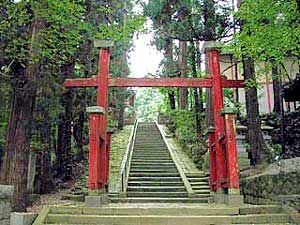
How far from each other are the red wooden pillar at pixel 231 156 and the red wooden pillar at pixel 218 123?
0.48 m

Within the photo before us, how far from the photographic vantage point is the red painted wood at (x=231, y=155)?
7.93 metres

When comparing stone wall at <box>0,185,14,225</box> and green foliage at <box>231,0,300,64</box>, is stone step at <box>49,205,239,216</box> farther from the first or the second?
green foliage at <box>231,0,300,64</box>

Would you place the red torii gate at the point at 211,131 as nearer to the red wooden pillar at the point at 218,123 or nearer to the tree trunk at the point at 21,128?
the red wooden pillar at the point at 218,123

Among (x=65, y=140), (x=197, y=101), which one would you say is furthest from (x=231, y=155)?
(x=197, y=101)


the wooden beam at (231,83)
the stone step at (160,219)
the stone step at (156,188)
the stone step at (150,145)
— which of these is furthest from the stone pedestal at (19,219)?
the stone step at (150,145)

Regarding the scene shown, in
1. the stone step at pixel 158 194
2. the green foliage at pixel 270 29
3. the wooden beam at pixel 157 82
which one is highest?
the green foliage at pixel 270 29

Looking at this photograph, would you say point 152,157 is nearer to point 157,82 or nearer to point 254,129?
point 254,129

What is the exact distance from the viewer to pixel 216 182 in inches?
365

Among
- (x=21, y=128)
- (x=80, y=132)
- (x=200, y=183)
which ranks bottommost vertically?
(x=200, y=183)

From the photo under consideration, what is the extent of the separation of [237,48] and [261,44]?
870 mm

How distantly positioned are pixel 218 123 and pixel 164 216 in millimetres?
3106

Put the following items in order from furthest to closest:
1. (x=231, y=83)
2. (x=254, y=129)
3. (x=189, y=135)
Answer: (x=189, y=135), (x=254, y=129), (x=231, y=83)

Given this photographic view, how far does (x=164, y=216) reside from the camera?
6738 millimetres

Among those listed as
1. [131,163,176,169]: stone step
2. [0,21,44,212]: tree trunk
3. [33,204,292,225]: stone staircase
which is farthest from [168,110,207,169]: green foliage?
[0,21,44,212]: tree trunk
